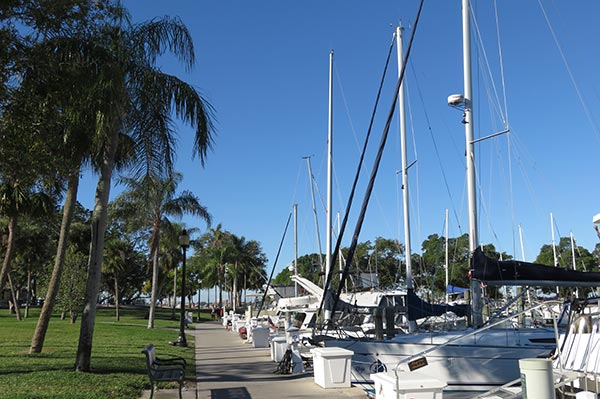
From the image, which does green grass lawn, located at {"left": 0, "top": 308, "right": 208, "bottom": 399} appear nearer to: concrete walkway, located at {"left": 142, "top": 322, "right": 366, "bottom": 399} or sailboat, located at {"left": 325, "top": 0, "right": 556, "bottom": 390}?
concrete walkway, located at {"left": 142, "top": 322, "right": 366, "bottom": 399}

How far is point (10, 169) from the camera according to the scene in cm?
1148

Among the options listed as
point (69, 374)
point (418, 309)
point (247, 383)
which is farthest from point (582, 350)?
point (69, 374)

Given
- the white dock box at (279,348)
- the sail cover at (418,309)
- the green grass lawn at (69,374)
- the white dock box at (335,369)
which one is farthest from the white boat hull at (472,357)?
the green grass lawn at (69,374)

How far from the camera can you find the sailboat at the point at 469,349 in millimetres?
13375

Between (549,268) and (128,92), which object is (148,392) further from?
(549,268)

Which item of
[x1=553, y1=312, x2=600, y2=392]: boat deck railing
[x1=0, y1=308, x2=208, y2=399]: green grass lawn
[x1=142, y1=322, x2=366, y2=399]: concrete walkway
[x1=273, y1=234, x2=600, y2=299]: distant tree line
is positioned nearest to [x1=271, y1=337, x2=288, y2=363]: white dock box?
[x1=142, y1=322, x2=366, y2=399]: concrete walkway

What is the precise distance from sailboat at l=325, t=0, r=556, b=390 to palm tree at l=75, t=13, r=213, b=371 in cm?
631

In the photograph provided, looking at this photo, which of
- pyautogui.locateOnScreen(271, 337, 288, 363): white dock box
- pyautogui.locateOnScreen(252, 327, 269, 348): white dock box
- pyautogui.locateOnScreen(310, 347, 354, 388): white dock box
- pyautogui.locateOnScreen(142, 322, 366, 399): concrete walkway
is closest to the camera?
pyautogui.locateOnScreen(142, 322, 366, 399): concrete walkway

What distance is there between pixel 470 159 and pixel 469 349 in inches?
213

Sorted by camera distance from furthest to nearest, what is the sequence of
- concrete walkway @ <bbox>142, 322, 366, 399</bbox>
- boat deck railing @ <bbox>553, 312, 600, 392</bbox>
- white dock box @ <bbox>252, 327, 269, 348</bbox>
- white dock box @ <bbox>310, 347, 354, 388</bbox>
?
1. white dock box @ <bbox>252, 327, 269, 348</bbox>
2. white dock box @ <bbox>310, 347, 354, 388</bbox>
3. concrete walkway @ <bbox>142, 322, 366, 399</bbox>
4. boat deck railing @ <bbox>553, 312, 600, 392</bbox>

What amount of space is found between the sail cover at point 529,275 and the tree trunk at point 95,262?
30.9ft

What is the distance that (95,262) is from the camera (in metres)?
13.5

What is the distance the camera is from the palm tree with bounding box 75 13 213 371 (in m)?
13.3

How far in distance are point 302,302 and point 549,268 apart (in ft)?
76.8
